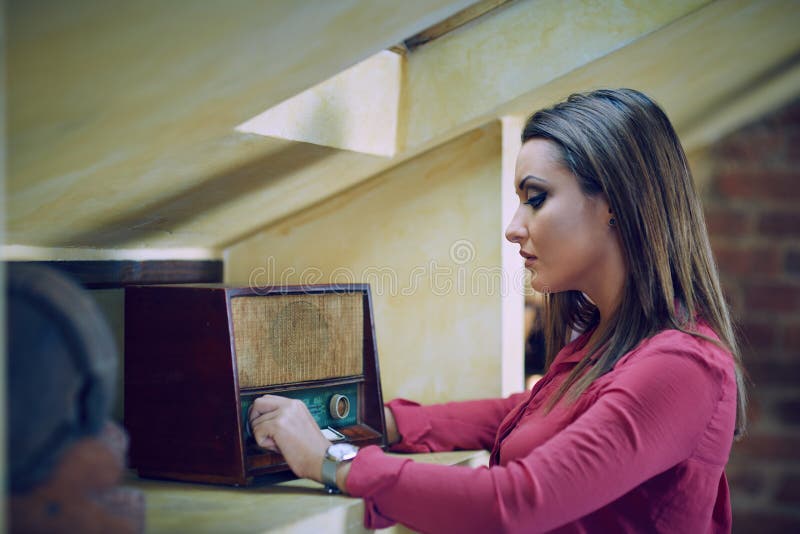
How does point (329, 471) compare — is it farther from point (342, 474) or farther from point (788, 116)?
point (788, 116)

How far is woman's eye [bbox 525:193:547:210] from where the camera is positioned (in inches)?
55.2

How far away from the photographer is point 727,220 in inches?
110

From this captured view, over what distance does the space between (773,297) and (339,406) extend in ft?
6.13

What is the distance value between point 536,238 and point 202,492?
688 mm

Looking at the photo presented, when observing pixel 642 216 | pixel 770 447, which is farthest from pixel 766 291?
pixel 642 216

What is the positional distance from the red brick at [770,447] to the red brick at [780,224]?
683mm

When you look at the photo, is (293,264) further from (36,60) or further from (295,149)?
(36,60)

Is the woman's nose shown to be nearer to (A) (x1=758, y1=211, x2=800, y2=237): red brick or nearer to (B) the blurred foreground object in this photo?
(B) the blurred foreground object

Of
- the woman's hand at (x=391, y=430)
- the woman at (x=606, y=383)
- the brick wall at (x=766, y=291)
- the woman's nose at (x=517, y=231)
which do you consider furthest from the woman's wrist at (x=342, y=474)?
the brick wall at (x=766, y=291)

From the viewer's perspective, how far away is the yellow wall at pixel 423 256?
70.7 inches

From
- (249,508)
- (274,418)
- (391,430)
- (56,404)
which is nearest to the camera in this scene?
(56,404)

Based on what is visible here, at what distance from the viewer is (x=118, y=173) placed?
128 centimetres

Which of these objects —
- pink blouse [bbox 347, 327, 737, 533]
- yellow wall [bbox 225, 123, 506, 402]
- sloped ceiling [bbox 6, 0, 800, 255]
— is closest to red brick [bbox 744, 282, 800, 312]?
sloped ceiling [bbox 6, 0, 800, 255]

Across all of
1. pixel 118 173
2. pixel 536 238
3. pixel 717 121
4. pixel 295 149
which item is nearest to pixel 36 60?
pixel 118 173
